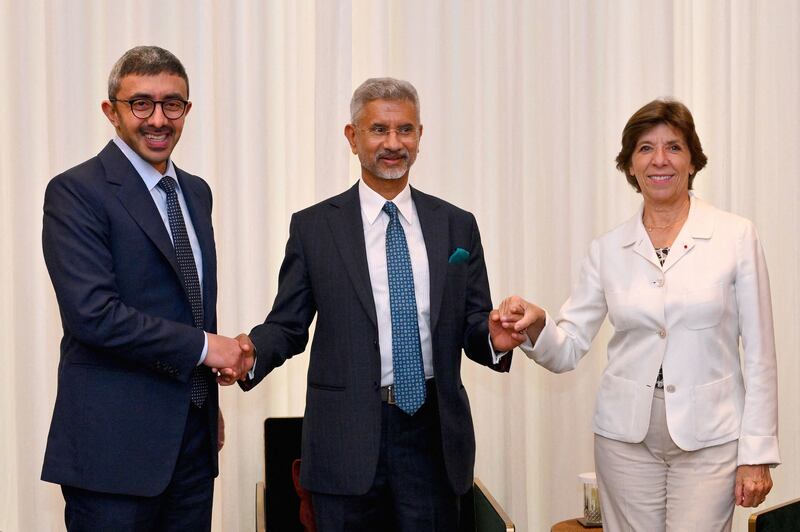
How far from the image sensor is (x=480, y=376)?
424cm

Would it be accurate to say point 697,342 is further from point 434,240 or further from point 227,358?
point 227,358

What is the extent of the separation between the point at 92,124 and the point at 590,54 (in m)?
2.19

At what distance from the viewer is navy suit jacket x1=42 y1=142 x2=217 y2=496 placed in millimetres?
2422

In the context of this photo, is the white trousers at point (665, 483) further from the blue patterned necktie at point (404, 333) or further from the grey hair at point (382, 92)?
the grey hair at point (382, 92)

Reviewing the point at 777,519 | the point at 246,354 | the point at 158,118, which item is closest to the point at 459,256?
the point at 246,354

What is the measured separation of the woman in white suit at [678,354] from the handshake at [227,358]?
0.75 metres

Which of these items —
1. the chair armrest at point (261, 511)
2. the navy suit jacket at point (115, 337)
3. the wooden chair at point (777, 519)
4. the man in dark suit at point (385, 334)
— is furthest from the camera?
A: the chair armrest at point (261, 511)

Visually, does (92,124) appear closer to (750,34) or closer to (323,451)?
(323,451)

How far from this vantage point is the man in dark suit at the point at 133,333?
7.97 ft

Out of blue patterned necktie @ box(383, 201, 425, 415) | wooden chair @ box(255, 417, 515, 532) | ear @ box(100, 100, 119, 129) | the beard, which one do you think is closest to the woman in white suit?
blue patterned necktie @ box(383, 201, 425, 415)

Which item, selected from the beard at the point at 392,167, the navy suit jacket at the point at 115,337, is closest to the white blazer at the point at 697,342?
the beard at the point at 392,167

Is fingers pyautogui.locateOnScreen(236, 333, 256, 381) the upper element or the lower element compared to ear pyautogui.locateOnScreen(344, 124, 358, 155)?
lower

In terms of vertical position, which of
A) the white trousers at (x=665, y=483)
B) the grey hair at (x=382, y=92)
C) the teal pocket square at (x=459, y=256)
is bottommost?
the white trousers at (x=665, y=483)

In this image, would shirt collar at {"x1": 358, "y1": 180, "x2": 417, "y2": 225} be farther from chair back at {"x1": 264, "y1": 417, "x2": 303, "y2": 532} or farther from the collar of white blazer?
chair back at {"x1": 264, "y1": 417, "x2": 303, "y2": 532}
